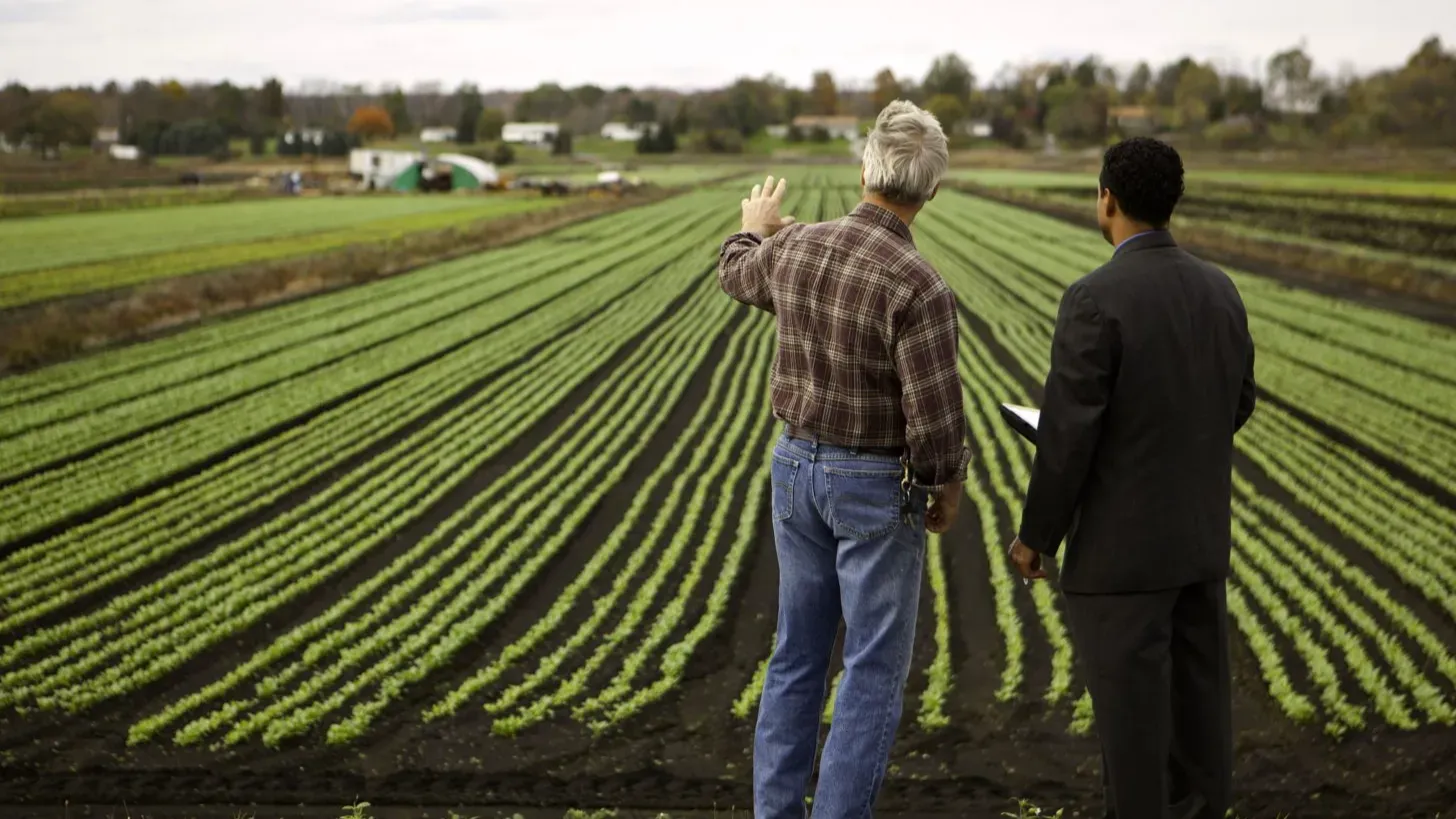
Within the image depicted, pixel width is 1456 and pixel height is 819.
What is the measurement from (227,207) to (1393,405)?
26414 millimetres

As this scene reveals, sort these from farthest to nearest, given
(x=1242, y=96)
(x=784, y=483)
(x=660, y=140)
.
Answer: (x=660, y=140) → (x=1242, y=96) → (x=784, y=483)

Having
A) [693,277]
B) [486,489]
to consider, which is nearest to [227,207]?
[693,277]

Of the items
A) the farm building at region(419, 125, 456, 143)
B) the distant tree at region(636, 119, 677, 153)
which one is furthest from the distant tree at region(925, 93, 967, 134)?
the farm building at region(419, 125, 456, 143)

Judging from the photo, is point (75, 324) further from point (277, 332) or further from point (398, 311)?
point (398, 311)

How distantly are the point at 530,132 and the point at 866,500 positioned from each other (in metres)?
62.5

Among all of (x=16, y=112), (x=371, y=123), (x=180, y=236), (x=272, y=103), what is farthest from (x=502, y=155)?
(x=16, y=112)

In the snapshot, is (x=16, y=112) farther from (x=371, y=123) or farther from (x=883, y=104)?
(x=371, y=123)

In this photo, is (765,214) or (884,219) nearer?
(884,219)

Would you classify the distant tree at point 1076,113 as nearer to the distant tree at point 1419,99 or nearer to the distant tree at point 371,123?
the distant tree at point 1419,99

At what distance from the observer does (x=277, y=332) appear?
49.2 ft

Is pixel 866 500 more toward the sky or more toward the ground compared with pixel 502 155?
more toward the ground

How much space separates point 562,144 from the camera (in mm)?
61000

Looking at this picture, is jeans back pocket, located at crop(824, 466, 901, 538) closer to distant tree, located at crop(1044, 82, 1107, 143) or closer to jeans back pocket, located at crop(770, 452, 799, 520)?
jeans back pocket, located at crop(770, 452, 799, 520)

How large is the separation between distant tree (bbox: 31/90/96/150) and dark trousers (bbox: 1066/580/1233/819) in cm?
1532
